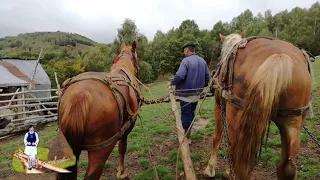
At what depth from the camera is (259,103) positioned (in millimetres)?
2447

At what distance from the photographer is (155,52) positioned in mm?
50156

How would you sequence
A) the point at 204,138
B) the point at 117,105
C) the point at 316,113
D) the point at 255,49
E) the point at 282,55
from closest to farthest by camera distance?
the point at 282,55 → the point at 255,49 → the point at 117,105 → the point at 204,138 → the point at 316,113

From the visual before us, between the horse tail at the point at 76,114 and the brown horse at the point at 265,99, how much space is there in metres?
1.59

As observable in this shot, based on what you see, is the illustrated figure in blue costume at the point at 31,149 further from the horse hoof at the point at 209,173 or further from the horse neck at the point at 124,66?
the horse hoof at the point at 209,173

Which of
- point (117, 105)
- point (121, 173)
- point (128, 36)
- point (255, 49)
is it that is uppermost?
point (128, 36)

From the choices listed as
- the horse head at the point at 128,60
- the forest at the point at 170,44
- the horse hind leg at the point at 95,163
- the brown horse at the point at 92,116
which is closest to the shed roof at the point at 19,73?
the forest at the point at 170,44

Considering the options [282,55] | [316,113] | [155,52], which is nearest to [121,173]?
[282,55]

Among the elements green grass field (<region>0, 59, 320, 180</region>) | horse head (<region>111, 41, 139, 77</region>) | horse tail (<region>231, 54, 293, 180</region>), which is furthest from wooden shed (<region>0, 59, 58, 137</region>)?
horse tail (<region>231, 54, 293, 180</region>)

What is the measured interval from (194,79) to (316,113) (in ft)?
A: 13.9

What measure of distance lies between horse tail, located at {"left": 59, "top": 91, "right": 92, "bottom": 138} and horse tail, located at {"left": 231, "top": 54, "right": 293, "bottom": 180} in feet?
5.42

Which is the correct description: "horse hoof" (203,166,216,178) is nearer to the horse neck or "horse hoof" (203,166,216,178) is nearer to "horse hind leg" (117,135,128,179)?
"horse hind leg" (117,135,128,179)

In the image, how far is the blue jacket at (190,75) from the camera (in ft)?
19.4

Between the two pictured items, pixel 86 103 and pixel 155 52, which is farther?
pixel 155 52

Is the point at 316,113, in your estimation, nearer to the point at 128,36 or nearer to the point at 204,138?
the point at 204,138
